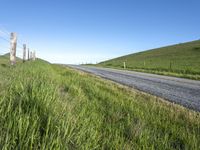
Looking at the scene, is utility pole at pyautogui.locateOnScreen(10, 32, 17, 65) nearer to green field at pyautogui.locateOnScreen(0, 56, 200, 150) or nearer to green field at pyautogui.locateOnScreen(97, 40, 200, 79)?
green field at pyautogui.locateOnScreen(0, 56, 200, 150)

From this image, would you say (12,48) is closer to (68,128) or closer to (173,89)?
(173,89)

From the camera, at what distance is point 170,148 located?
2.96 m

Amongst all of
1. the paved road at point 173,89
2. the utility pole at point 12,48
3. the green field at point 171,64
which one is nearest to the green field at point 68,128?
the paved road at point 173,89

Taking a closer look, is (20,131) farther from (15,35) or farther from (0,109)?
(15,35)

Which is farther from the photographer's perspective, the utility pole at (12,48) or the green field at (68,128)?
the utility pole at (12,48)

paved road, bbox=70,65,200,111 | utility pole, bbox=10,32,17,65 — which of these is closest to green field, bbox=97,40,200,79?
paved road, bbox=70,65,200,111

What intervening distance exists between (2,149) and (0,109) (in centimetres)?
89

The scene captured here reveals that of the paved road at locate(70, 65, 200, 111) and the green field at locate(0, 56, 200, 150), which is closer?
the green field at locate(0, 56, 200, 150)

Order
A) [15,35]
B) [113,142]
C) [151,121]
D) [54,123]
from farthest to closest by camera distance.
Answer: [15,35], [151,121], [113,142], [54,123]

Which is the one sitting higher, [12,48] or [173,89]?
[12,48]


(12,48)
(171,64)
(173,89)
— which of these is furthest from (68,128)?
(171,64)

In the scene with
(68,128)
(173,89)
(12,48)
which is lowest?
(173,89)

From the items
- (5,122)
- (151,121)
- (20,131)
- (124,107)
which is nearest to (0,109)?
(5,122)

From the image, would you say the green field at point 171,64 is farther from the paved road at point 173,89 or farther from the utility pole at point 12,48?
the utility pole at point 12,48
